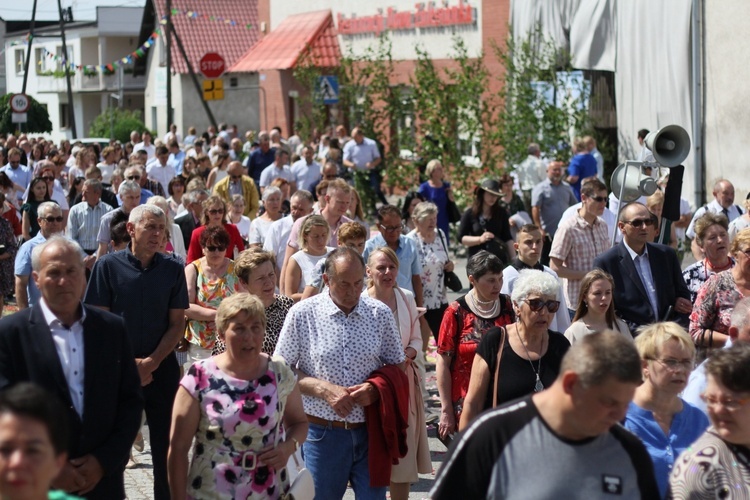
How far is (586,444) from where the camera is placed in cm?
376

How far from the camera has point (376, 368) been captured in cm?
645

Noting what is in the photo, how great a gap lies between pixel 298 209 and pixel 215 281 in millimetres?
2364

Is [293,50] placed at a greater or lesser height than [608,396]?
greater

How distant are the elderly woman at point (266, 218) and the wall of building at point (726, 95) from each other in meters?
7.72

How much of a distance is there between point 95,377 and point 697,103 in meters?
14.1

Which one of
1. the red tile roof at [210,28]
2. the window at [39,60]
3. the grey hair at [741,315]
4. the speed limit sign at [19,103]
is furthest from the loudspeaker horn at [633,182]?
the window at [39,60]

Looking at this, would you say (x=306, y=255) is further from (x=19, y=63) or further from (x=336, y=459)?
(x=19, y=63)

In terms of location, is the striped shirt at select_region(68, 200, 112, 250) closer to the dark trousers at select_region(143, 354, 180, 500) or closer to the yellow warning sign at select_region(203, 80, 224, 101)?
the dark trousers at select_region(143, 354, 180, 500)

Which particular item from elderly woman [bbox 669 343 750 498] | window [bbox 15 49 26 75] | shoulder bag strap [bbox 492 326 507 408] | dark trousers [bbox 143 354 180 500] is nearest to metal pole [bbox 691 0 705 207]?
shoulder bag strap [bbox 492 326 507 408]

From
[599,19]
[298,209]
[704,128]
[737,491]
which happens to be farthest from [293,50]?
[737,491]

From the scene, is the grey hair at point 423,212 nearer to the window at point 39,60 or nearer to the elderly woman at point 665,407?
the elderly woman at point 665,407

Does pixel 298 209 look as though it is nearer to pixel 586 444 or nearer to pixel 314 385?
pixel 314 385

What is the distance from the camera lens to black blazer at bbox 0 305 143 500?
512 centimetres

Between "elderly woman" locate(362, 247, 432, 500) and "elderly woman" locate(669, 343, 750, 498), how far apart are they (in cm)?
289
